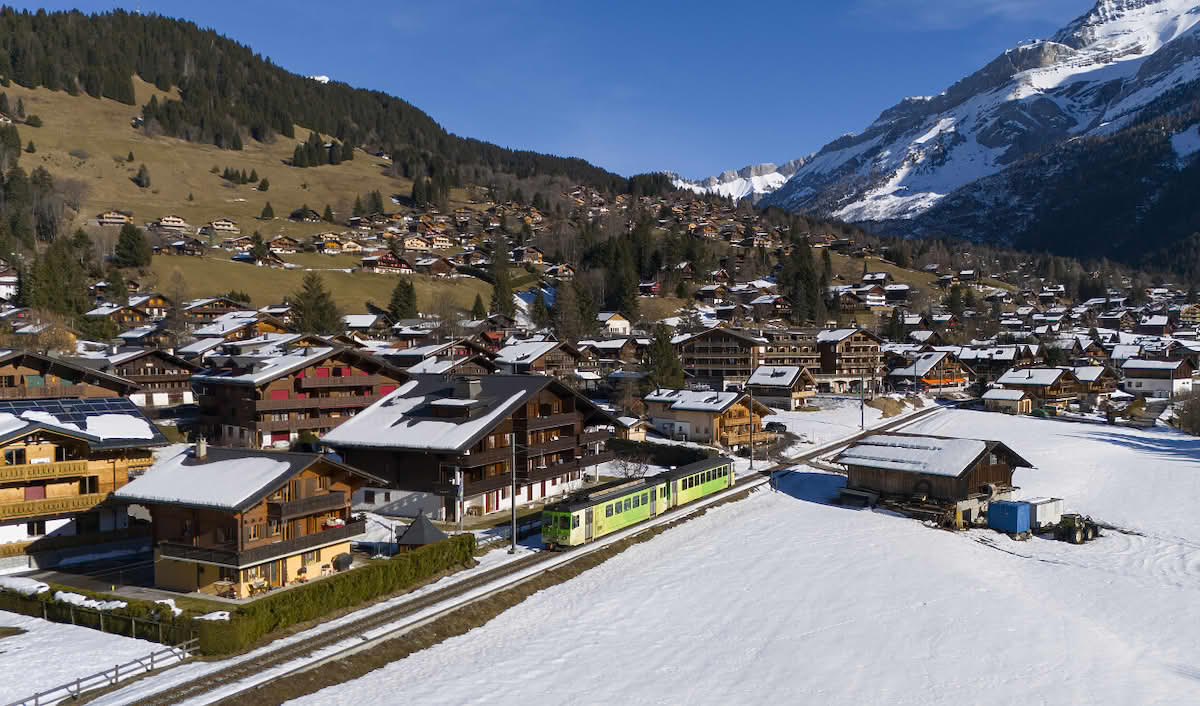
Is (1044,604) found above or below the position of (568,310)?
below

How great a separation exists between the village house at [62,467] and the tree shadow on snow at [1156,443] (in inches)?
3500

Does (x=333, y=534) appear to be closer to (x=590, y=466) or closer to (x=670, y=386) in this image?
(x=590, y=466)

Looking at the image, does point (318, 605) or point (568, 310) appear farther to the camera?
point (568, 310)

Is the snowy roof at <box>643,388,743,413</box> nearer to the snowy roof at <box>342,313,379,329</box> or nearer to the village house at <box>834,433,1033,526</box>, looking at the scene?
the village house at <box>834,433,1033,526</box>

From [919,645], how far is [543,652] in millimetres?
15274

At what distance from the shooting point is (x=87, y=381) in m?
57.9

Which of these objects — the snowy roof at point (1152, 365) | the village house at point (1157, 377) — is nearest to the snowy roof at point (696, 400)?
the village house at point (1157, 377)

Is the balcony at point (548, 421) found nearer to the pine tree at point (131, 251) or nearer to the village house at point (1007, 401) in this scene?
the village house at point (1007, 401)

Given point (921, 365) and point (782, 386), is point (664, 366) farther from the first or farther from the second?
point (921, 365)

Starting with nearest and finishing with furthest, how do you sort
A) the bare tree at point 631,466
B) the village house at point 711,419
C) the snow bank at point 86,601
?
the snow bank at point 86,601 → the bare tree at point 631,466 → the village house at point 711,419

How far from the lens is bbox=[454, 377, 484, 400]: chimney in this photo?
179ft

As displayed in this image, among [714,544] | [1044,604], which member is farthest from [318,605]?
[1044,604]

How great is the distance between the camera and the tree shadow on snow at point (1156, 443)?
8144 cm

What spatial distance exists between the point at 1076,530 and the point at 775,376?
5417cm
